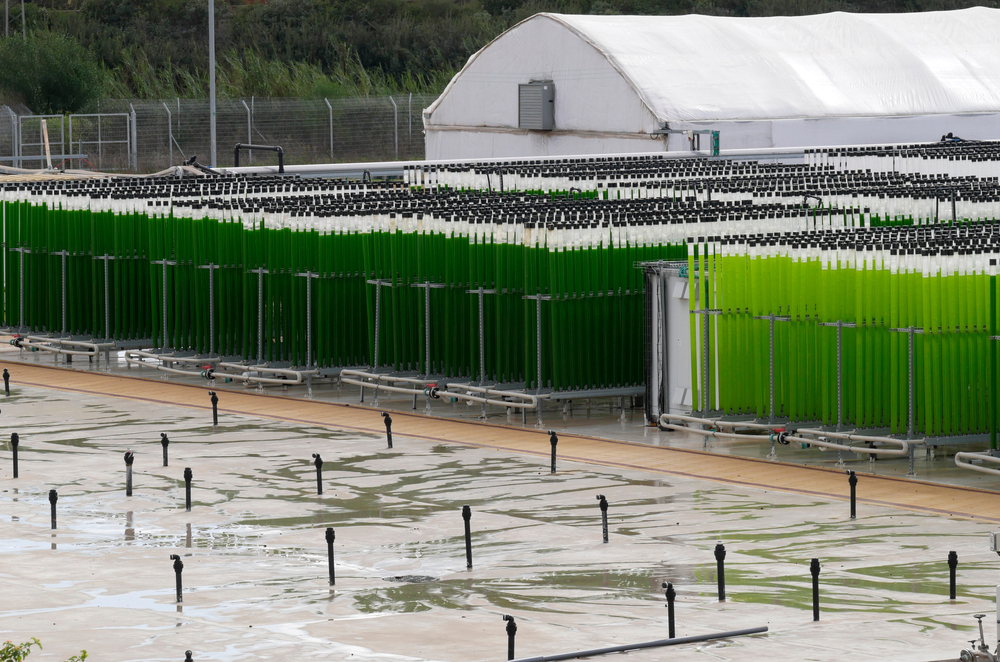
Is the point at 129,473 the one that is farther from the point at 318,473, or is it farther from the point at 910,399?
the point at 910,399

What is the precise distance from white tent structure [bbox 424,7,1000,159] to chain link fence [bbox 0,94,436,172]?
9770 mm

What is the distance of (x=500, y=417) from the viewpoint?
24109 millimetres

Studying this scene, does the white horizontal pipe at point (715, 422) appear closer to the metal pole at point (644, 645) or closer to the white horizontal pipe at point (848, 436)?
the white horizontal pipe at point (848, 436)

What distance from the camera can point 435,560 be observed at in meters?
15.9

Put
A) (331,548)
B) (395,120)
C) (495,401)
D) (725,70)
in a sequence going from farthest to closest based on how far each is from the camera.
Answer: (395,120) → (725,70) → (495,401) → (331,548)

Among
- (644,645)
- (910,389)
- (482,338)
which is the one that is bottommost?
(644,645)

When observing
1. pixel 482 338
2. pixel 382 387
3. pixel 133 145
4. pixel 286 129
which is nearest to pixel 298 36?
pixel 286 129

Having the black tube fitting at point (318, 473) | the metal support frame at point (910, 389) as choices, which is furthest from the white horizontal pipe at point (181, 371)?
the metal support frame at point (910, 389)

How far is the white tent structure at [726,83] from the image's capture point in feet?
167

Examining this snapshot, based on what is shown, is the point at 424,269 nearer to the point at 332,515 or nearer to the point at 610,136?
the point at 332,515

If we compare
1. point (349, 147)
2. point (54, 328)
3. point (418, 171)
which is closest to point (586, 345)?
point (54, 328)

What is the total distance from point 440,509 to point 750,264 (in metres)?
5.74

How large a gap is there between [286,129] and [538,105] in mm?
16534

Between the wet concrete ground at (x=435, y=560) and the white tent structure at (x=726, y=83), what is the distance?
30.7 m
